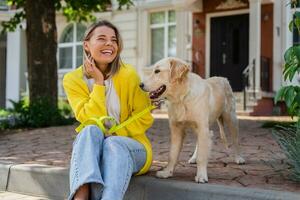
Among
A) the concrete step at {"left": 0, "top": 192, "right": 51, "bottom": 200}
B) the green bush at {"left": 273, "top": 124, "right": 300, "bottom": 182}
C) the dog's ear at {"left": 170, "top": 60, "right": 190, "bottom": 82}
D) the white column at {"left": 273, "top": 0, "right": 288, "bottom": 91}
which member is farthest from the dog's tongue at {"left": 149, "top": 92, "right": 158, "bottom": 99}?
the white column at {"left": 273, "top": 0, "right": 288, "bottom": 91}

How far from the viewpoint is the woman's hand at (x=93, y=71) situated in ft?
12.4

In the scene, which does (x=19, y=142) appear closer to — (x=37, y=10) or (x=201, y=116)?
(x=37, y=10)

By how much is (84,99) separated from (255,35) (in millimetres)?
11460

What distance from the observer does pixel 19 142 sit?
763cm

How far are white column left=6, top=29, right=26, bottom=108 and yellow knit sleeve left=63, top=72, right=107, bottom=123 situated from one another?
1864 centimetres

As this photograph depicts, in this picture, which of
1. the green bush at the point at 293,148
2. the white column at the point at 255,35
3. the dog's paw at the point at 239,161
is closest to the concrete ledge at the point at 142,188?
the green bush at the point at 293,148

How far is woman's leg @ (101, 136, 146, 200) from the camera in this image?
10.8 ft

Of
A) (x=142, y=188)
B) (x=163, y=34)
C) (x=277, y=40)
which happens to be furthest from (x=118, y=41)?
(x=163, y=34)

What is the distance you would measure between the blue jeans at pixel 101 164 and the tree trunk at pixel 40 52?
699cm

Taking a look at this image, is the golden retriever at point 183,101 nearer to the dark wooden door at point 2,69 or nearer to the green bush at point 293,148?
the green bush at point 293,148

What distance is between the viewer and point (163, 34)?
18203 millimetres

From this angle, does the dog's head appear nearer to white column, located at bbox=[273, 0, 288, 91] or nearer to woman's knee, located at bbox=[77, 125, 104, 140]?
woman's knee, located at bbox=[77, 125, 104, 140]

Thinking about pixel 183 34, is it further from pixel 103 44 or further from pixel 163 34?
pixel 103 44

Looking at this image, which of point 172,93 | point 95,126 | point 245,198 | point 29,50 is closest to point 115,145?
point 95,126
